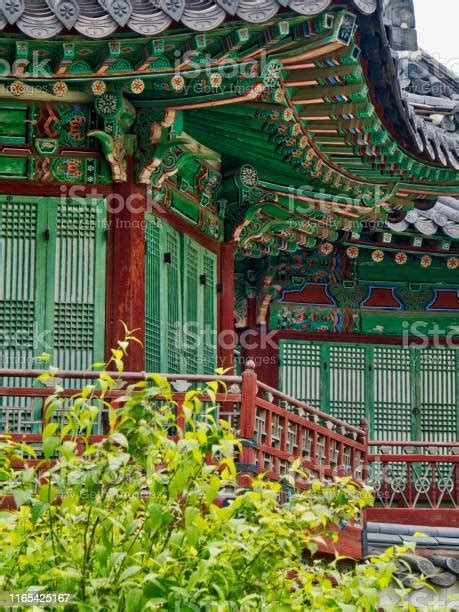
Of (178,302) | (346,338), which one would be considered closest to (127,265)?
(178,302)

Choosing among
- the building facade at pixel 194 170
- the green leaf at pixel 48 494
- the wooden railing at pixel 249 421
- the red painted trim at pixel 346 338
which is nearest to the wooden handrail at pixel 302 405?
the wooden railing at pixel 249 421

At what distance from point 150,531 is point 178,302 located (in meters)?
8.21

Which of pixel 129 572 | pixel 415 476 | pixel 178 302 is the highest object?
pixel 178 302

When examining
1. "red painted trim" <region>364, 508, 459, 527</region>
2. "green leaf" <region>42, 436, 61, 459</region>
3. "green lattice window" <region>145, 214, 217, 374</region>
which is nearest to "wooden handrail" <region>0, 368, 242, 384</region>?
"green lattice window" <region>145, 214, 217, 374</region>

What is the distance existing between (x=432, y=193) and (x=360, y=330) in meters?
3.05

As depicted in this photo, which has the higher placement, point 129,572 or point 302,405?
point 302,405

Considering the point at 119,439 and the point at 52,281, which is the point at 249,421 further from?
the point at 119,439

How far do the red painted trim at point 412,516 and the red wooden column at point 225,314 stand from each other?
2428 mm

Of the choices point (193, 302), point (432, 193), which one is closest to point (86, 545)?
point (193, 302)

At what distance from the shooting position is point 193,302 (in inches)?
660

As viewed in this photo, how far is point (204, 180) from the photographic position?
16.8m

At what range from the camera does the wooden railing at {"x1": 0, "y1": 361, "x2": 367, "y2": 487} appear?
13164 millimetres

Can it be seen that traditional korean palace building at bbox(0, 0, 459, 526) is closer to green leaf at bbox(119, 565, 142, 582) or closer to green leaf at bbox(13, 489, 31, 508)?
green leaf at bbox(13, 489, 31, 508)

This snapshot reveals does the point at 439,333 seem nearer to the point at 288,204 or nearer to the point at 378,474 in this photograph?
the point at 378,474
